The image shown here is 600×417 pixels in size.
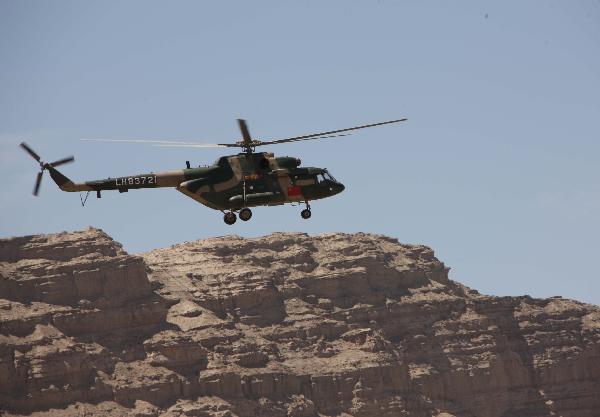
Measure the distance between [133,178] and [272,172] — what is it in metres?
9.10

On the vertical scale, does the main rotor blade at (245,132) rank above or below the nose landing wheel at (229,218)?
above

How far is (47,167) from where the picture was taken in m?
121

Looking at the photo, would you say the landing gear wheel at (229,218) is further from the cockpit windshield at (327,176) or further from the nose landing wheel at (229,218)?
the cockpit windshield at (327,176)

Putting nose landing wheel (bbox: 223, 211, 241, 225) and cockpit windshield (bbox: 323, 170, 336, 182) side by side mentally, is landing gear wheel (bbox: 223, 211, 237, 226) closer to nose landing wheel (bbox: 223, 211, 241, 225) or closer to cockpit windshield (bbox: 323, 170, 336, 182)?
nose landing wheel (bbox: 223, 211, 241, 225)

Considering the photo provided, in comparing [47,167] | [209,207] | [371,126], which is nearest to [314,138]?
[371,126]

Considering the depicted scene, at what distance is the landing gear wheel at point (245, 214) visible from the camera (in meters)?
118

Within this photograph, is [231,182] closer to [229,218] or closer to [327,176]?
[229,218]

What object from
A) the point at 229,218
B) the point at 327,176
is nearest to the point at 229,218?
the point at 229,218

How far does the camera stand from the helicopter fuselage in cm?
11906

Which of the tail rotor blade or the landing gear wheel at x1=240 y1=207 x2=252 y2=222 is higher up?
the tail rotor blade

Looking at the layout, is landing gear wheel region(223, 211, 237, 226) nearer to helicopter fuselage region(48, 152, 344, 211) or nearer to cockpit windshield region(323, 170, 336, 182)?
helicopter fuselage region(48, 152, 344, 211)

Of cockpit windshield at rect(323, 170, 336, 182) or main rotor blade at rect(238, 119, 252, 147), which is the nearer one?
main rotor blade at rect(238, 119, 252, 147)

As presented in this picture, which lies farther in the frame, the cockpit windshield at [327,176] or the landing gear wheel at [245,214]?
the cockpit windshield at [327,176]

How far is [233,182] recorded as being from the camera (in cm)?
Result: 11925
